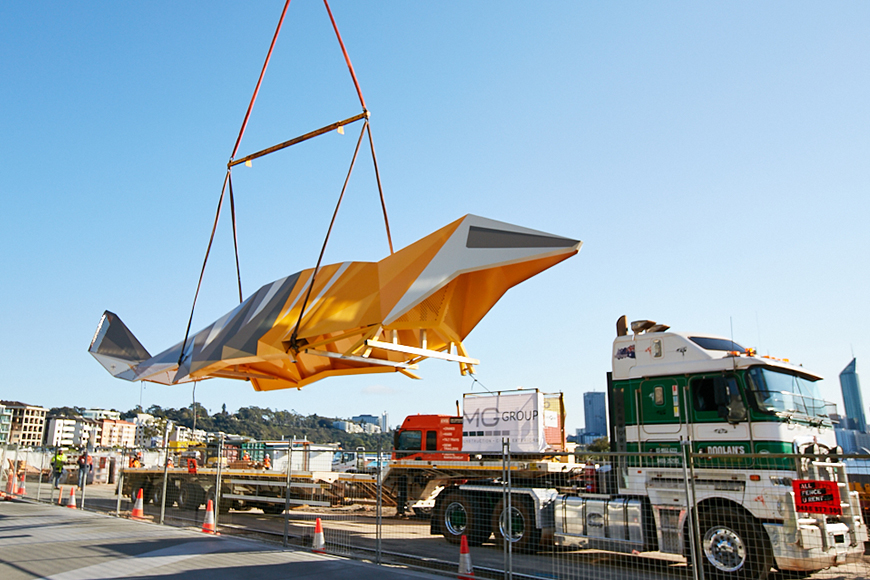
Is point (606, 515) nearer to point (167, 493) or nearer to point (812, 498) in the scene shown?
point (812, 498)

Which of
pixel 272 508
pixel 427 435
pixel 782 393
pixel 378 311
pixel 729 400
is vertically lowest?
pixel 272 508

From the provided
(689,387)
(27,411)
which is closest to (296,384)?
(689,387)

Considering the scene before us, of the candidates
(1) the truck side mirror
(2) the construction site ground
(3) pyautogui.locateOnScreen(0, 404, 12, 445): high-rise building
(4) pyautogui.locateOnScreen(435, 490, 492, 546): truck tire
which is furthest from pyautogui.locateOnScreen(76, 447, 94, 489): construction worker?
(3) pyautogui.locateOnScreen(0, 404, 12, 445): high-rise building

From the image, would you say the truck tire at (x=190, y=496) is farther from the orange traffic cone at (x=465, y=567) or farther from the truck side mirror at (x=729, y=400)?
the truck side mirror at (x=729, y=400)

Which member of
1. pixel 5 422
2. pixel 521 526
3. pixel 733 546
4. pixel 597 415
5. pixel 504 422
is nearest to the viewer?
pixel 733 546

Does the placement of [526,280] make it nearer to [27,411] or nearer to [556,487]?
[556,487]

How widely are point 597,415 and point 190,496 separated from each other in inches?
588

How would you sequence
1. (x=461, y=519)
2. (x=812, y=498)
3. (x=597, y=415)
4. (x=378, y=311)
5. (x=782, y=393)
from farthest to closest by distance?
(x=597, y=415) < (x=461, y=519) < (x=782, y=393) < (x=378, y=311) < (x=812, y=498)

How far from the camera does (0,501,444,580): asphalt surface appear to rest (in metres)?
8.69

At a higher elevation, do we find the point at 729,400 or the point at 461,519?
the point at 729,400

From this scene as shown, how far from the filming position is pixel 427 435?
19.4m

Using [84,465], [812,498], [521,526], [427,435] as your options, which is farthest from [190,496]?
[812,498]

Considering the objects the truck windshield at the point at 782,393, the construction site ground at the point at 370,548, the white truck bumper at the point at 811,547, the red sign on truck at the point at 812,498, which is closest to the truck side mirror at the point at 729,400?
the truck windshield at the point at 782,393

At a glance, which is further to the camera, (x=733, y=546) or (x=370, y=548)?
(x=370, y=548)
